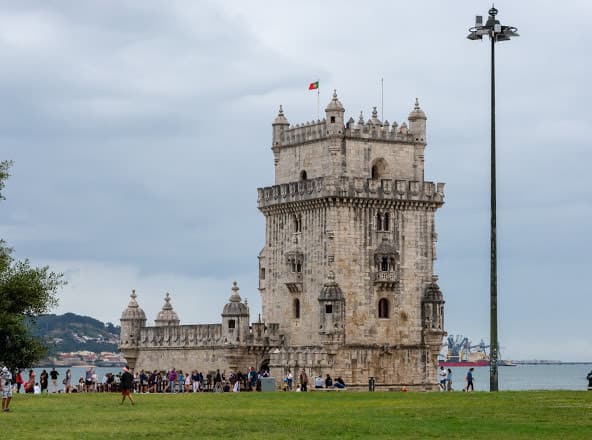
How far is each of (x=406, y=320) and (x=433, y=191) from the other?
886cm

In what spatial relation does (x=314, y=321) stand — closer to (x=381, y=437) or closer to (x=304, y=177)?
(x=304, y=177)

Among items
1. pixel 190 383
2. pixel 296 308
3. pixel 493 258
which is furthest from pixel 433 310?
pixel 493 258

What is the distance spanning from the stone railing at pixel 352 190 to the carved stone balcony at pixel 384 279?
16.3ft

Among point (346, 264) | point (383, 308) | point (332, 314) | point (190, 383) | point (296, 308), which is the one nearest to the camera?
point (190, 383)

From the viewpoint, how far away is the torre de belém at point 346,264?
10231 cm

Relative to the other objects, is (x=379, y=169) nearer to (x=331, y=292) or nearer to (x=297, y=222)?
(x=297, y=222)

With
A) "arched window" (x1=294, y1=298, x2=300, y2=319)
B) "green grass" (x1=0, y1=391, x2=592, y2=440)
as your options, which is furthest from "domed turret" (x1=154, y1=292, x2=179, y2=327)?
"green grass" (x1=0, y1=391, x2=592, y2=440)

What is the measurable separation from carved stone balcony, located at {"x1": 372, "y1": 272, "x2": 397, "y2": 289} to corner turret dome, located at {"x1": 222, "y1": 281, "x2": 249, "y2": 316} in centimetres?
941

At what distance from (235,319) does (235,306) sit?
86 centimetres

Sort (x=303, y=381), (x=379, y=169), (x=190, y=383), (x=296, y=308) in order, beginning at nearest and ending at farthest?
(x=303, y=381)
(x=190, y=383)
(x=296, y=308)
(x=379, y=169)

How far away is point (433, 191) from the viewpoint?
107 metres

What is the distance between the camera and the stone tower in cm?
10225

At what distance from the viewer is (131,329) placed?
118 m

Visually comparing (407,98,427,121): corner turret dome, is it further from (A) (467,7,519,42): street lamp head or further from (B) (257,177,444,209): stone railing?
(A) (467,7,519,42): street lamp head
